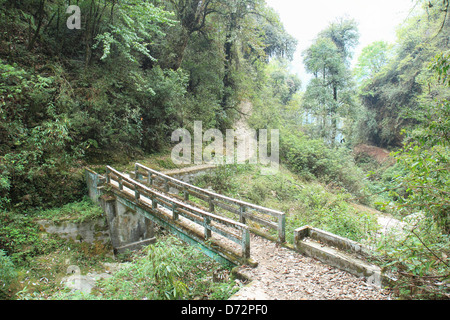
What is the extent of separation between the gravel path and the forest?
45 centimetres

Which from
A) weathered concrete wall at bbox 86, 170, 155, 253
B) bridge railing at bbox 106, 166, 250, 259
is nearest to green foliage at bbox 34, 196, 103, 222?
weathered concrete wall at bbox 86, 170, 155, 253

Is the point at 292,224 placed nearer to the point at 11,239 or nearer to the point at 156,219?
the point at 156,219

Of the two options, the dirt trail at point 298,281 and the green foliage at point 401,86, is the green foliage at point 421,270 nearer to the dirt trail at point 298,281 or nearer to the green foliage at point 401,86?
the dirt trail at point 298,281

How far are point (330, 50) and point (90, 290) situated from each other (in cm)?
2658

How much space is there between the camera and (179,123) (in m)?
15.3

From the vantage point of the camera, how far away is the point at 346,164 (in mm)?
19328

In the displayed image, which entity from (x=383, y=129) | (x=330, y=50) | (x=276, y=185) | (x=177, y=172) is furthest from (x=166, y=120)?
(x=383, y=129)

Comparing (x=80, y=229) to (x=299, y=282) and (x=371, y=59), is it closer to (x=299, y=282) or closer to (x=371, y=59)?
(x=299, y=282)

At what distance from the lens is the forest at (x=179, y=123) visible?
4.61 metres

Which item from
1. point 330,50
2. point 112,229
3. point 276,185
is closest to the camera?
point 112,229

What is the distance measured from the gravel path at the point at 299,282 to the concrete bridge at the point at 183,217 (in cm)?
44

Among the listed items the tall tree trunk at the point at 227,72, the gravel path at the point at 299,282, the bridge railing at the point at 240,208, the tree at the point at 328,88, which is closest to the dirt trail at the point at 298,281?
the gravel path at the point at 299,282

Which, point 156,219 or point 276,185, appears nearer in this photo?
point 156,219

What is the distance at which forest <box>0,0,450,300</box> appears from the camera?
4.61 metres
